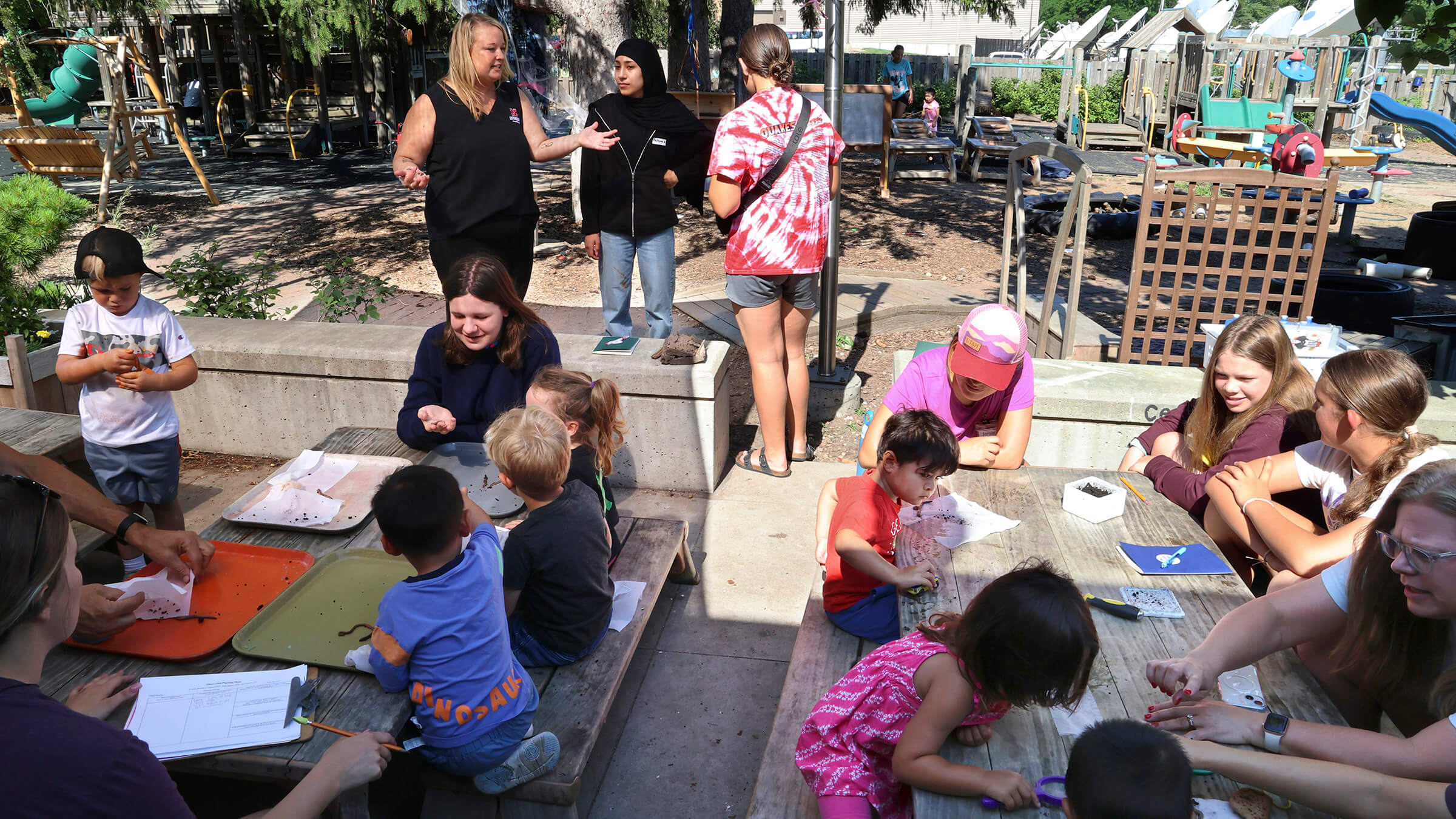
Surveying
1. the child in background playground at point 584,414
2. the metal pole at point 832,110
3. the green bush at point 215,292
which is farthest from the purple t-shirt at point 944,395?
the green bush at point 215,292

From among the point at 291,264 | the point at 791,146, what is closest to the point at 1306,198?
the point at 791,146

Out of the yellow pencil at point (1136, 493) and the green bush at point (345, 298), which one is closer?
the yellow pencil at point (1136, 493)

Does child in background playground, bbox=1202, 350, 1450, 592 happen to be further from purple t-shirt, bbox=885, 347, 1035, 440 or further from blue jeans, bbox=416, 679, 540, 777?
blue jeans, bbox=416, 679, 540, 777

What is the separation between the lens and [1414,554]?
6.06 feet

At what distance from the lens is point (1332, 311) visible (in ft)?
21.6

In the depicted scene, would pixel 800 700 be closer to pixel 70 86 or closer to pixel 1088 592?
pixel 1088 592

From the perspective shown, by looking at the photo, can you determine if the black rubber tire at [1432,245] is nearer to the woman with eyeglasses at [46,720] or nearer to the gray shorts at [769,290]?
the gray shorts at [769,290]

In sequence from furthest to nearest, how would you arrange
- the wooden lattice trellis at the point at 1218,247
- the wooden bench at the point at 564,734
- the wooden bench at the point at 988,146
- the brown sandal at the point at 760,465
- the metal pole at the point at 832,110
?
the wooden bench at the point at 988,146, the metal pole at the point at 832,110, the wooden lattice trellis at the point at 1218,247, the brown sandal at the point at 760,465, the wooden bench at the point at 564,734

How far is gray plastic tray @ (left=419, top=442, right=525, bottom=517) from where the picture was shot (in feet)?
10.4

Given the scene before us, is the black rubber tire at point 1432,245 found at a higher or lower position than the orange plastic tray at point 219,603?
lower

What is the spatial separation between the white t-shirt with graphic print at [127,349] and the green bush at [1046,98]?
81.5 ft

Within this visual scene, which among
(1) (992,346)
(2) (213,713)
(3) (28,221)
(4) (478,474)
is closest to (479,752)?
(2) (213,713)

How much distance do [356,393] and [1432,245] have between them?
34.3ft

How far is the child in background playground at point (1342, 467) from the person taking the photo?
2551mm
